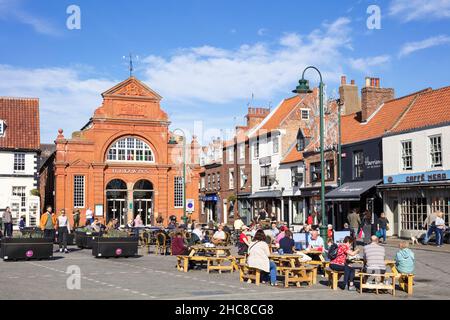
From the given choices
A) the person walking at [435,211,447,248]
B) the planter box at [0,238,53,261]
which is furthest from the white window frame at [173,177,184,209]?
the planter box at [0,238,53,261]

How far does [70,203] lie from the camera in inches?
1924

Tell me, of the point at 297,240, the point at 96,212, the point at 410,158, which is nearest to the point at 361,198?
the point at 410,158

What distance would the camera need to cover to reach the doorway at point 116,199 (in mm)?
50719

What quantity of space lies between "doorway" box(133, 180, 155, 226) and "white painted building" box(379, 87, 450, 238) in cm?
2455

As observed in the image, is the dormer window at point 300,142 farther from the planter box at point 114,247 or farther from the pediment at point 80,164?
the planter box at point 114,247

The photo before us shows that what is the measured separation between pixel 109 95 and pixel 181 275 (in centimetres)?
3612

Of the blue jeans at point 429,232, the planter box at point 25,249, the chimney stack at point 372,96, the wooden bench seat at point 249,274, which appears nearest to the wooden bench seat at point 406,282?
the wooden bench seat at point 249,274

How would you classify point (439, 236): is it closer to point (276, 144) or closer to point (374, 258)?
point (374, 258)

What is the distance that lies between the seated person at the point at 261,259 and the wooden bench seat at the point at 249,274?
0.17m

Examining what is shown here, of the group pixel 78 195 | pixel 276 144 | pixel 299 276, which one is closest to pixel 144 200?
pixel 78 195

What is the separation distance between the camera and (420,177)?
3011 cm

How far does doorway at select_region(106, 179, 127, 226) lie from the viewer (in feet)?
166

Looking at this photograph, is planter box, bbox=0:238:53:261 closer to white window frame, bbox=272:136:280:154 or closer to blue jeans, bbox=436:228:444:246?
blue jeans, bbox=436:228:444:246
